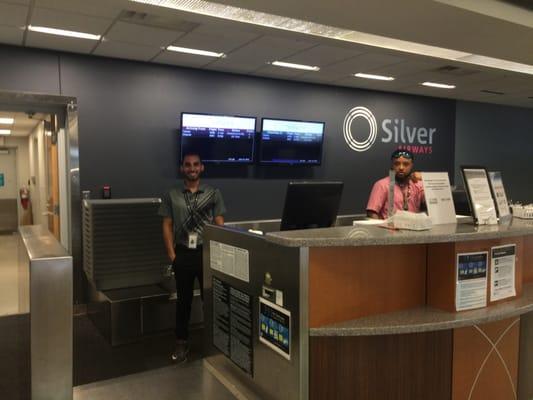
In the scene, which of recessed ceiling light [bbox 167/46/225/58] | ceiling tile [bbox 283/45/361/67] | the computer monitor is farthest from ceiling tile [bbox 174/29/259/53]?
the computer monitor

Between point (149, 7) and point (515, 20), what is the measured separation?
287 cm

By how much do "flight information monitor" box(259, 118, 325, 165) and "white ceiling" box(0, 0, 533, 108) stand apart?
61 cm

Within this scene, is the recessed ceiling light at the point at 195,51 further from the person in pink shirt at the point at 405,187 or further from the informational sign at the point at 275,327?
the informational sign at the point at 275,327

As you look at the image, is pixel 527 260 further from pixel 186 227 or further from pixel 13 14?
pixel 13 14

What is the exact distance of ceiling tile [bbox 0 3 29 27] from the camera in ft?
11.1

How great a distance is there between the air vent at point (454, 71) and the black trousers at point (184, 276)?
3.57 metres

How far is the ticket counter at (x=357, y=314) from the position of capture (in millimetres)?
1785

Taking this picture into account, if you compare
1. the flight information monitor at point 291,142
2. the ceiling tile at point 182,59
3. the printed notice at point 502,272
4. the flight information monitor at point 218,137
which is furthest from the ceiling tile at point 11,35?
the printed notice at point 502,272

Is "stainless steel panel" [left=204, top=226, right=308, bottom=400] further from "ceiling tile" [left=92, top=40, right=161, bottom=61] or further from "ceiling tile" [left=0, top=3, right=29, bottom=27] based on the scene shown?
"ceiling tile" [left=92, top=40, right=161, bottom=61]

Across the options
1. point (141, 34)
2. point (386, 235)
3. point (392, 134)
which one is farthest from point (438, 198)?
point (392, 134)

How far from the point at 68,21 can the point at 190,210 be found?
1.78m

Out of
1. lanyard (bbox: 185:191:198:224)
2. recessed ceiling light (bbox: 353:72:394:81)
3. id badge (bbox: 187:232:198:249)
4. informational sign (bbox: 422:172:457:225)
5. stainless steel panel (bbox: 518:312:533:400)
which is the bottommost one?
stainless steel panel (bbox: 518:312:533:400)

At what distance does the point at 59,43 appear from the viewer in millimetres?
4273

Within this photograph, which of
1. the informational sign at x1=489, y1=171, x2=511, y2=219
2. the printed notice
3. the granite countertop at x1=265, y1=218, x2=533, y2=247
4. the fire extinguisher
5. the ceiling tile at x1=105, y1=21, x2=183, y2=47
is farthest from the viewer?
the fire extinguisher
